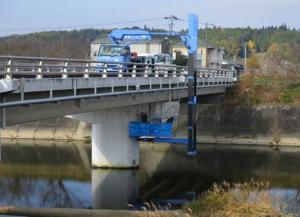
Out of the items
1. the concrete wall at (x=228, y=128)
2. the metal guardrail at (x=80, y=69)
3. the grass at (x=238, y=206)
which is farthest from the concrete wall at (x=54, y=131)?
the grass at (x=238, y=206)

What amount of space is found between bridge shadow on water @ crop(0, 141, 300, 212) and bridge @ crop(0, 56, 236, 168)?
227 cm

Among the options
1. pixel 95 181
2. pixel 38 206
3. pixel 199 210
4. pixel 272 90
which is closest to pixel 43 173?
pixel 95 181

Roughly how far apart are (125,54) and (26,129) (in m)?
16.5

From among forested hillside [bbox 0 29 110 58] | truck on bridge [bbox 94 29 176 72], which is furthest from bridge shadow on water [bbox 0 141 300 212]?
forested hillside [bbox 0 29 110 58]

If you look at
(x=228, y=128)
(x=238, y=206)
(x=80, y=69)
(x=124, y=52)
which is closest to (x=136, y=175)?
(x=80, y=69)

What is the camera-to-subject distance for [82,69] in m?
35.6

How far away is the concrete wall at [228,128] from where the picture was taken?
52.1 metres

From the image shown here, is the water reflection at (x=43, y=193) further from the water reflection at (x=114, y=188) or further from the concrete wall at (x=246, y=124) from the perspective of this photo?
the concrete wall at (x=246, y=124)

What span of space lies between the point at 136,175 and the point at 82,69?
7.54m

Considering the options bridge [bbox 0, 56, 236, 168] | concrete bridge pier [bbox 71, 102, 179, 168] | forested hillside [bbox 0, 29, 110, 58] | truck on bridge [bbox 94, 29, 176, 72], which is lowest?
concrete bridge pier [bbox 71, 102, 179, 168]

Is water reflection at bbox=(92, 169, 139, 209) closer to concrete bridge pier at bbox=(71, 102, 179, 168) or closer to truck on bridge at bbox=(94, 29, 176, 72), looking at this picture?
concrete bridge pier at bbox=(71, 102, 179, 168)

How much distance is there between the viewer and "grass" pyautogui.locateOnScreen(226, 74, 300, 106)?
188 ft

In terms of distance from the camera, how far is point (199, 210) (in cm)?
2047

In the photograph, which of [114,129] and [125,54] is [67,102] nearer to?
[114,129]
